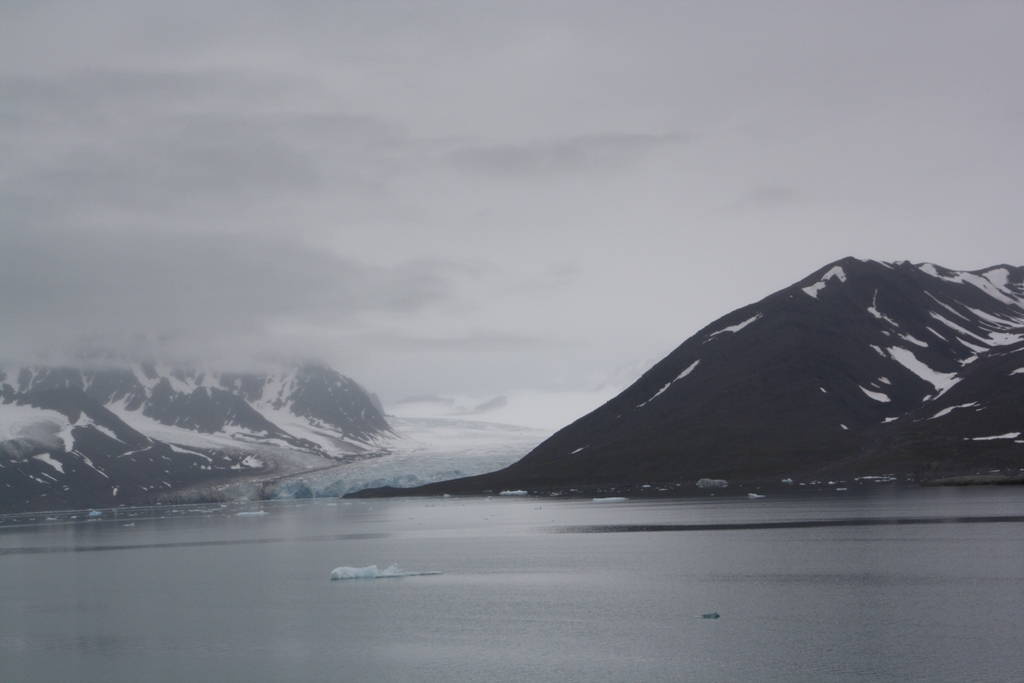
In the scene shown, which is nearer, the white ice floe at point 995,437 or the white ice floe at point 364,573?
the white ice floe at point 364,573

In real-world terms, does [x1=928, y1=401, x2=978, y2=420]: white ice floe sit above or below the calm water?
above

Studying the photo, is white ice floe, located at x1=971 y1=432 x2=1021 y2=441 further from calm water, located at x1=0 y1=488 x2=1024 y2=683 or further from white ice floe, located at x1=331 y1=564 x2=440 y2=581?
white ice floe, located at x1=331 y1=564 x2=440 y2=581

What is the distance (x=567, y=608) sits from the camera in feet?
133

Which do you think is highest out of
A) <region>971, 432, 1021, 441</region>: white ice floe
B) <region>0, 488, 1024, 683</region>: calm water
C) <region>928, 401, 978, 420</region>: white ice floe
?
<region>928, 401, 978, 420</region>: white ice floe

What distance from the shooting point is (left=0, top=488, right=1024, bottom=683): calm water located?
30109 millimetres

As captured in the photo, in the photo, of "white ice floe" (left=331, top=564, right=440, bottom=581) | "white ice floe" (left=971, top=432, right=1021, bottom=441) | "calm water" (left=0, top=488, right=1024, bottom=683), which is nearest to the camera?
"calm water" (left=0, top=488, right=1024, bottom=683)

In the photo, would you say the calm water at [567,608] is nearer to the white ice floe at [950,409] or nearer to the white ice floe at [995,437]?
the white ice floe at [995,437]

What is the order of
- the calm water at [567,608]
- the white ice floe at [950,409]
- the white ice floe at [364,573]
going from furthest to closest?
the white ice floe at [950,409], the white ice floe at [364,573], the calm water at [567,608]

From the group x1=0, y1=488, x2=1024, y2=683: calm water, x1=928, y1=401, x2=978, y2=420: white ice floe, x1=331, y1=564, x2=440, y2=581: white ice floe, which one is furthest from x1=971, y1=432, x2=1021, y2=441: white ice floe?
x1=331, y1=564, x2=440, y2=581: white ice floe

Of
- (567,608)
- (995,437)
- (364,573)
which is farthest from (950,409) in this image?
(567,608)

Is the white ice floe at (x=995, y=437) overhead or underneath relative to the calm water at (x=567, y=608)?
overhead

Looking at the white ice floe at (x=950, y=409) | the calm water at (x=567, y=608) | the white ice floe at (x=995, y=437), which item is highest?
the white ice floe at (x=950, y=409)

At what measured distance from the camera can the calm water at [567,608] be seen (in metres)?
30.1

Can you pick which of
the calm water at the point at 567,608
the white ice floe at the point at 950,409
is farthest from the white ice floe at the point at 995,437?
the calm water at the point at 567,608
